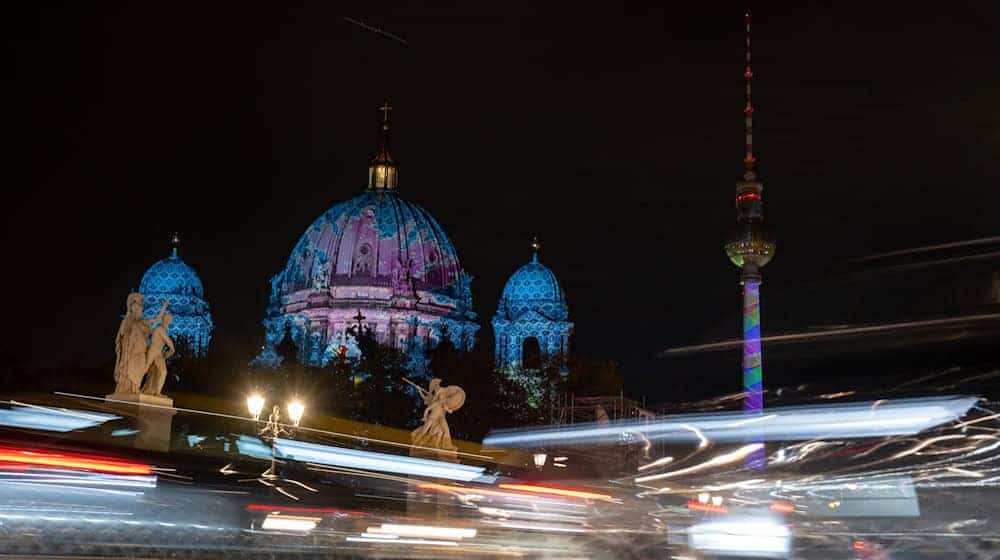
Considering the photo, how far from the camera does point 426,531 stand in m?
14.7

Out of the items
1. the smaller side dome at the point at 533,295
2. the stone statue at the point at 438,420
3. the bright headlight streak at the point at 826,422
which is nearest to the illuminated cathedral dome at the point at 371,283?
the smaller side dome at the point at 533,295

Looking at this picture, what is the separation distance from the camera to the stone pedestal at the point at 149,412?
2481 centimetres

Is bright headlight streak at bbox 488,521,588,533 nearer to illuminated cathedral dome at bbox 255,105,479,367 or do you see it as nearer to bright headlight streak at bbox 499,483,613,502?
bright headlight streak at bbox 499,483,613,502

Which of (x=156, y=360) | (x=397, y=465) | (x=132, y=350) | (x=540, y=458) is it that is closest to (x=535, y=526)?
(x=397, y=465)

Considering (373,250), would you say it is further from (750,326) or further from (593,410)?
(593,410)

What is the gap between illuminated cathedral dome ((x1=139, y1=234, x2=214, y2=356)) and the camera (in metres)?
120

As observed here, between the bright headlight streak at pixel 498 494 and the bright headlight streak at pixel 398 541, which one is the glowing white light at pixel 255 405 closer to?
the bright headlight streak at pixel 498 494

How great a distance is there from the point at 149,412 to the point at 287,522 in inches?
663

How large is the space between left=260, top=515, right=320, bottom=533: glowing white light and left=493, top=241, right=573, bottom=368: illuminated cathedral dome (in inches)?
4314

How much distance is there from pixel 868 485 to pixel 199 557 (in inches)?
238

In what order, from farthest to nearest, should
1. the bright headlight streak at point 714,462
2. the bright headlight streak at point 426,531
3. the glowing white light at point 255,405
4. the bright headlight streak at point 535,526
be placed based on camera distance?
the glowing white light at point 255,405, the bright headlight streak at point 714,462, the bright headlight streak at point 535,526, the bright headlight streak at point 426,531

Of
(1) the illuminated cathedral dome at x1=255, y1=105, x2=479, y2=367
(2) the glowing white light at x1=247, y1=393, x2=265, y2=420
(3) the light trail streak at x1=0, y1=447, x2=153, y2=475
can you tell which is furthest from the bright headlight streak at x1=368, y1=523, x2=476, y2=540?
(1) the illuminated cathedral dome at x1=255, y1=105, x2=479, y2=367

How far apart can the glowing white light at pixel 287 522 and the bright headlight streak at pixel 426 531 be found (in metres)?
0.65

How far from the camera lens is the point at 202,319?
12206 centimetres
